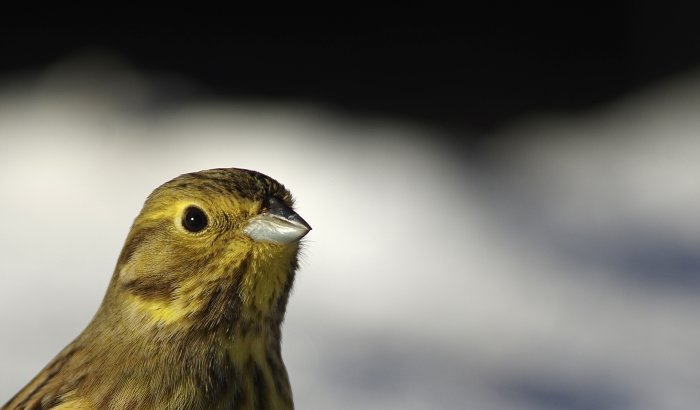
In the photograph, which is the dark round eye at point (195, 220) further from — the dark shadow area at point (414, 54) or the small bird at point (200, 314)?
the dark shadow area at point (414, 54)

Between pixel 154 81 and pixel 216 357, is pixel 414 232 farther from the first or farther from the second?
pixel 216 357

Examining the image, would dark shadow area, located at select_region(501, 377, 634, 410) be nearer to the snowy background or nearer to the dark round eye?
the snowy background

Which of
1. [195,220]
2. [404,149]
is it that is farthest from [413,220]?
[195,220]

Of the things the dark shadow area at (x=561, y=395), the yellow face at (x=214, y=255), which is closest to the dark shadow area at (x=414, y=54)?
the dark shadow area at (x=561, y=395)

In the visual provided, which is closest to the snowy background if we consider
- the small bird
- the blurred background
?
the blurred background

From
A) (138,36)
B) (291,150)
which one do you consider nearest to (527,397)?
(291,150)

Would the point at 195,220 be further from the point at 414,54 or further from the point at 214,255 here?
the point at 414,54
